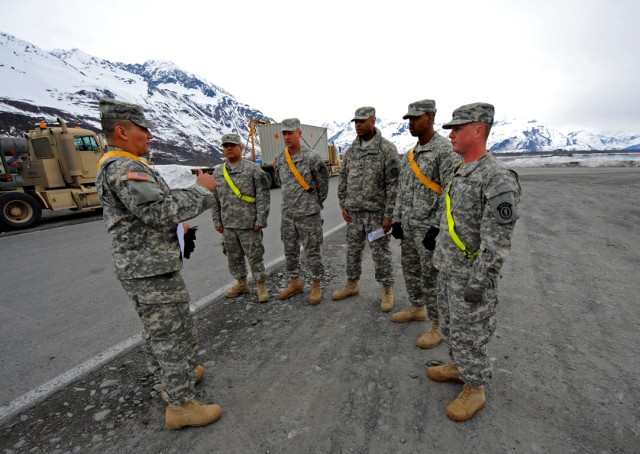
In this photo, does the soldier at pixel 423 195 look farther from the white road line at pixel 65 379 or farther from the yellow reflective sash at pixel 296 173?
the white road line at pixel 65 379

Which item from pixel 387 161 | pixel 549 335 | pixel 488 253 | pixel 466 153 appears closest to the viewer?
pixel 488 253

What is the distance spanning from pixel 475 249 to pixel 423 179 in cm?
102

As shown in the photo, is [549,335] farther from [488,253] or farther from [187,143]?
[187,143]

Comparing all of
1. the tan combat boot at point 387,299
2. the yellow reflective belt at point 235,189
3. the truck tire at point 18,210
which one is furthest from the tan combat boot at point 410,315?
the truck tire at point 18,210

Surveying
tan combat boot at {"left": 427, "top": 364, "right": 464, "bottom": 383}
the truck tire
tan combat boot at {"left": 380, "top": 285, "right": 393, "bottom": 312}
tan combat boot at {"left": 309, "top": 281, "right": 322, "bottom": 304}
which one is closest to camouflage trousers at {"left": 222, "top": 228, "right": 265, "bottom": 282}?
tan combat boot at {"left": 309, "top": 281, "right": 322, "bottom": 304}

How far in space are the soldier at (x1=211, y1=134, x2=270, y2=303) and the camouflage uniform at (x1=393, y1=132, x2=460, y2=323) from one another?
166 cm

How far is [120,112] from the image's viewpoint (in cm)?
198

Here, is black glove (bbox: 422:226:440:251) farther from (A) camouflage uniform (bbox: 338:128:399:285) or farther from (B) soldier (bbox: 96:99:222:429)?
(B) soldier (bbox: 96:99:222:429)

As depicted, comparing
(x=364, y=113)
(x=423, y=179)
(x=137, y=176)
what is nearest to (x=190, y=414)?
(x=137, y=176)

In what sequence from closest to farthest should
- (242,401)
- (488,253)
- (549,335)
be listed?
(488,253)
(242,401)
(549,335)

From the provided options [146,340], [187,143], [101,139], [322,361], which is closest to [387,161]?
[322,361]

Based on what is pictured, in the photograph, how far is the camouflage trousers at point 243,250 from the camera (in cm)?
402

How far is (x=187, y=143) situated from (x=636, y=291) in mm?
136198

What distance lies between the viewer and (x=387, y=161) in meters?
3.66
